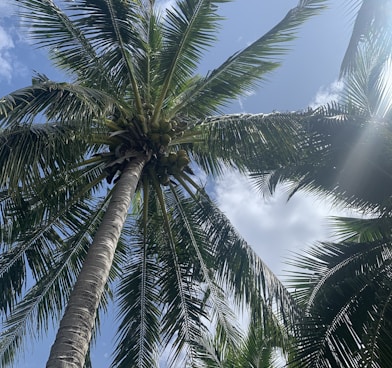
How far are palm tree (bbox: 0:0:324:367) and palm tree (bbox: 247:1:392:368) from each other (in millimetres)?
625

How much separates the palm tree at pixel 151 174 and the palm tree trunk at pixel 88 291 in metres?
0.71

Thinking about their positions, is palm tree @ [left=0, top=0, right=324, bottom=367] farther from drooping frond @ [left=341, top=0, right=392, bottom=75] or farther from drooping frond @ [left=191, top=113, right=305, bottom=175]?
drooping frond @ [left=341, top=0, right=392, bottom=75]

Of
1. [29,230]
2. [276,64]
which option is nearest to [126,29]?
[276,64]

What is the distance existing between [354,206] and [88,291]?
535cm

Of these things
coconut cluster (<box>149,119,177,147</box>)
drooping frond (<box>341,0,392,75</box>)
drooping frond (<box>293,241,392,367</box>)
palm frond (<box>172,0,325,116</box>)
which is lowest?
drooping frond (<box>293,241,392,367</box>)

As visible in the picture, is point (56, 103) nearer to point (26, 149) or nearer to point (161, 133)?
point (26, 149)

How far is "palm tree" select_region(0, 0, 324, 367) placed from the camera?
9.17 meters

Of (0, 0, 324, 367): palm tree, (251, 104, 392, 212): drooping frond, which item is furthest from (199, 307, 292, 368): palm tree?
(251, 104, 392, 212): drooping frond

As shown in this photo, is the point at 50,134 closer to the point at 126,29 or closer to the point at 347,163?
the point at 126,29

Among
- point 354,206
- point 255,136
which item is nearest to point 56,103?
point 255,136

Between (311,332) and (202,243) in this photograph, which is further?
(202,243)

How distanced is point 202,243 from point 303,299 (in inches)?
88.4

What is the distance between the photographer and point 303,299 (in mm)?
8688

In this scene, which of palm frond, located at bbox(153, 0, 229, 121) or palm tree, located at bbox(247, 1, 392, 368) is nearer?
palm tree, located at bbox(247, 1, 392, 368)
